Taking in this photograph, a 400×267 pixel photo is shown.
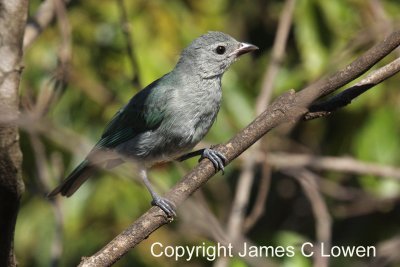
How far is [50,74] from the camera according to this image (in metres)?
4.52

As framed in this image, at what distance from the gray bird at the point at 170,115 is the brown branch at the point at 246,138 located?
3.76ft

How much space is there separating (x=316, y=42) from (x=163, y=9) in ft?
3.71

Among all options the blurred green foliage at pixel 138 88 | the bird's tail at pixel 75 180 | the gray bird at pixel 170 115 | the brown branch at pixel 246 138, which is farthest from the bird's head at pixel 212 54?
the brown branch at pixel 246 138

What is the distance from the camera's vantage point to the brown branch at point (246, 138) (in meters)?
2.56

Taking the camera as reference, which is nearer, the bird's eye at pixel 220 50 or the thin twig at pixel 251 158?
the thin twig at pixel 251 158

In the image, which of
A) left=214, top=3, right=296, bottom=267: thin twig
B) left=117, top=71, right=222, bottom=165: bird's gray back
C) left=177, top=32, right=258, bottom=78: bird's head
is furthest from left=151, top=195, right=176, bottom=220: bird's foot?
left=177, top=32, right=258, bottom=78: bird's head

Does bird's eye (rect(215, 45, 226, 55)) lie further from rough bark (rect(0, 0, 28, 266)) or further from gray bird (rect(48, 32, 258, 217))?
rough bark (rect(0, 0, 28, 266))

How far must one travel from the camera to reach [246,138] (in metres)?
2.81

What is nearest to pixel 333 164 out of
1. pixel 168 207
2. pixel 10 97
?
pixel 168 207

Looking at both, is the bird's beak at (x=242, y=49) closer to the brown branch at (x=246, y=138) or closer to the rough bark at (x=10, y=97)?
the brown branch at (x=246, y=138)

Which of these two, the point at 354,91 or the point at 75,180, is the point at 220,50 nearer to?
the point at 75,180

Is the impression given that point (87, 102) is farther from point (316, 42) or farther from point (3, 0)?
point (3, 0)

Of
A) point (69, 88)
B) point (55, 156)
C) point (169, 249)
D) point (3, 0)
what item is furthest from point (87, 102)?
point (3, 0)

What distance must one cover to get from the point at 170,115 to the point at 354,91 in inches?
65.1
